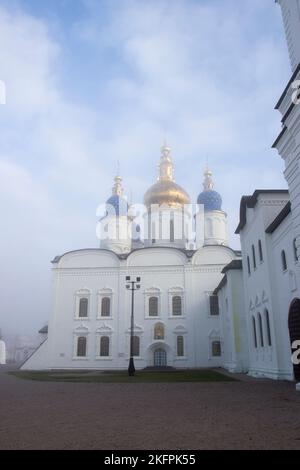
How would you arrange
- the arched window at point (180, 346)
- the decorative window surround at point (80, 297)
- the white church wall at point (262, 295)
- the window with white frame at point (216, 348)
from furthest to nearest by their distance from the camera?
1. the decorative window surround at point (80, 297)
2. the arched window at point (180, 346)
3. the window with white frame at point (216, 348)
4. the white church wall at point (262, 295)

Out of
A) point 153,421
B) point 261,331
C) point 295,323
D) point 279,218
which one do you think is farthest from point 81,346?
point 153,421

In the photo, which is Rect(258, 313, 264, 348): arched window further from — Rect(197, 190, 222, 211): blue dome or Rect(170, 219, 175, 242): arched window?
Rect(197, 190, 222, 211): blue dome

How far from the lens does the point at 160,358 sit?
33531mm

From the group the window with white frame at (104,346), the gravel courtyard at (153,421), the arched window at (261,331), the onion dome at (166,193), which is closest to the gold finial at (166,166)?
the onion dome at (166,193)

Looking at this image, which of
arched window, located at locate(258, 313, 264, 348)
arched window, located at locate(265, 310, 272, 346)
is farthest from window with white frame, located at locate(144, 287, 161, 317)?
arched window, located at locate(265, 310, 272, 346)

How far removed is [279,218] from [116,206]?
27.0m

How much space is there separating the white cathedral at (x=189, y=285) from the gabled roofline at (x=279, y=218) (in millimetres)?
59

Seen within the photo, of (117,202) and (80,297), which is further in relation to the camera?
(117,202)

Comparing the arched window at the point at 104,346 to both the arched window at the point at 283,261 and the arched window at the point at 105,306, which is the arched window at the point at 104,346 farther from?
the arched window at the point at 283,261

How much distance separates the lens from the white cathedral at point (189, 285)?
15812 millimetres

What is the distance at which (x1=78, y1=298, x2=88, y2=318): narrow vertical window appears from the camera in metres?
34.9

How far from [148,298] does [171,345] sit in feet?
13.9

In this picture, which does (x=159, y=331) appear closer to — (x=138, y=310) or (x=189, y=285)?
(x=138, y=310)

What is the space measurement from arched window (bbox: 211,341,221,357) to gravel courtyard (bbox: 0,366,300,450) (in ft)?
70.1
